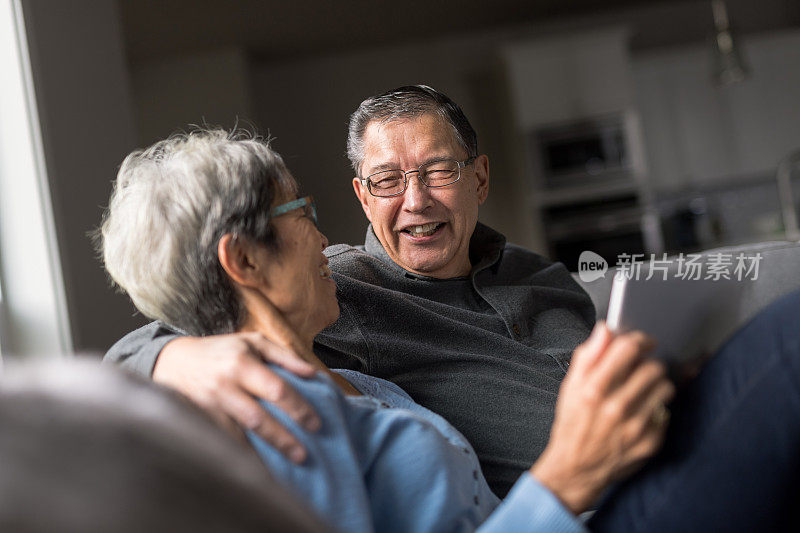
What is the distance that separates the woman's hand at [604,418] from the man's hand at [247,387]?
0.26 metres

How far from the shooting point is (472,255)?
1860 millimetres

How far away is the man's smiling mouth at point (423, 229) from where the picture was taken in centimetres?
171

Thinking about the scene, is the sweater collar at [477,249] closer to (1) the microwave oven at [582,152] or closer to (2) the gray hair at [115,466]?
(2) the gray hair at [115,466]

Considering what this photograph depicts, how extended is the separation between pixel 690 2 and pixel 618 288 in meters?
6.15

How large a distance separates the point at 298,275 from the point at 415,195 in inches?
26.6

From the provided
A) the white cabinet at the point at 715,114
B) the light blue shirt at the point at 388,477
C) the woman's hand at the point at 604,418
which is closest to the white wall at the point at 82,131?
the light blue shirt at the point at 388,477

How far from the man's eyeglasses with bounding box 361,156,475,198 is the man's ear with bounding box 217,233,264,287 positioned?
0.73 meters

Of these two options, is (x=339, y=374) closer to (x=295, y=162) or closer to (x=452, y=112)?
(x=452, y=112)

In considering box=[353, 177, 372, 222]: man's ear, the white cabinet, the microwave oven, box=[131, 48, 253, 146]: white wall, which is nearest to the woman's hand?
box=[353, 177, 372, 222]: man's ear

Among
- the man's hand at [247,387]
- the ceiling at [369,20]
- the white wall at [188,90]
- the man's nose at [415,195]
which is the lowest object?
the man's hand at [247,387]

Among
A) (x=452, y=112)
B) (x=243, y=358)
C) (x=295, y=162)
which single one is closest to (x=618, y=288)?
(x=243, y=358)

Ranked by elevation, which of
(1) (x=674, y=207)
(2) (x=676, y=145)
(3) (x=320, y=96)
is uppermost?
(3) (x=320, y=96)

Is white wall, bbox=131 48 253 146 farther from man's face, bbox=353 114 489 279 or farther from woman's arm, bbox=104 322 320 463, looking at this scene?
woman's arm, bbox=104 322 320 463

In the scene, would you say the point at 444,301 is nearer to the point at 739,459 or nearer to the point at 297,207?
the point at 297,207
